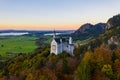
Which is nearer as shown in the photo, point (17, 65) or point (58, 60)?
point (58, 60)

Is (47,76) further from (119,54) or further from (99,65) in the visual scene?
(119,54)

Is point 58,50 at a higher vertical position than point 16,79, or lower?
higher

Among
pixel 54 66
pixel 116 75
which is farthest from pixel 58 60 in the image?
pixel 116 75

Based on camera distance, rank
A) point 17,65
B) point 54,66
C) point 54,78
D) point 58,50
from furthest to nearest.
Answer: point 17,65, point 58,50, point 54,66, point 54,78

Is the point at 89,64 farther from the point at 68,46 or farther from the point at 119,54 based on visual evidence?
the point at 68,46

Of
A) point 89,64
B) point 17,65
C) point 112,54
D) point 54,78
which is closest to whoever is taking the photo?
point 54,78

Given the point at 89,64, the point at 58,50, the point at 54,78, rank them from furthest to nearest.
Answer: the point at 58,50 → the point at 89,64 → the point at 54,78

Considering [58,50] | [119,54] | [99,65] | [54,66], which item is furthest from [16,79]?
[119,54]

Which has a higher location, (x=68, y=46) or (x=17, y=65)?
(x=68, y=46)

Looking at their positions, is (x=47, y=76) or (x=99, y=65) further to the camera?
(x=99, y=65)
